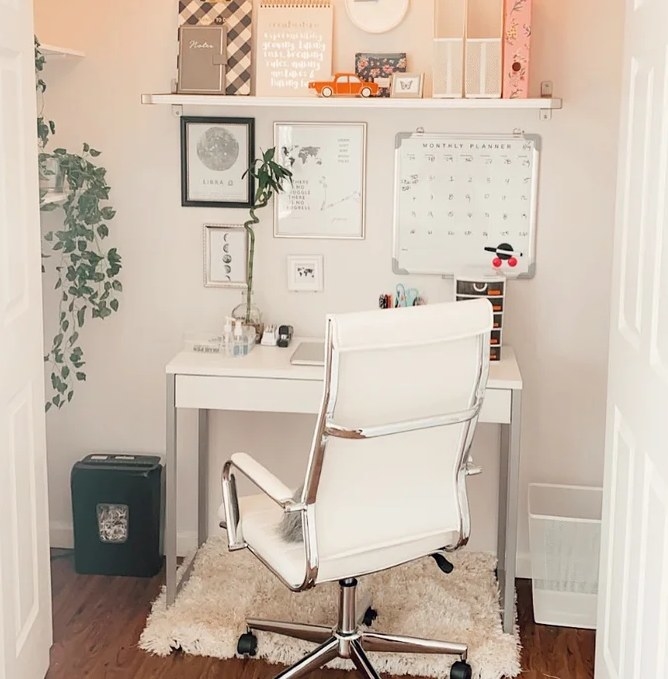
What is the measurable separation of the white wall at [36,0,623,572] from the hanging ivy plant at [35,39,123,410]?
0.06m

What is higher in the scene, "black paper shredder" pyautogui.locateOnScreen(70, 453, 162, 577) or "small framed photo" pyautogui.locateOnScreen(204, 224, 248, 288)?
"small framed photo" pyautogui.locateOnScreen(204, 224, 248, 288)

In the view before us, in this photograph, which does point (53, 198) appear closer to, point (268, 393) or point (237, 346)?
point (237, 346)

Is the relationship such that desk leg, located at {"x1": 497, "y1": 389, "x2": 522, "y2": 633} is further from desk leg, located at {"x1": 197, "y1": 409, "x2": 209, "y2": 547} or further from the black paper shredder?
the black paper shredder

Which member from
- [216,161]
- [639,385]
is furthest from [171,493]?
[639,385]

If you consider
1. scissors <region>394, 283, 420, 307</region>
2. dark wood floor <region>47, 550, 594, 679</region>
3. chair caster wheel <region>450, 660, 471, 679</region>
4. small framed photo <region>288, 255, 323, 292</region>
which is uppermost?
small framed photo <region>288, 255, 323, 292</region>

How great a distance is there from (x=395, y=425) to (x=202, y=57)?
1.57 m

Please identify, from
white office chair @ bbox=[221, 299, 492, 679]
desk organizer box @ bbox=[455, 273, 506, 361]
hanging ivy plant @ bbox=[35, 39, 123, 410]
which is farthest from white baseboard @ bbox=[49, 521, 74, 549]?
desk organizer box @ bbox=[455, 273, 506, 361]

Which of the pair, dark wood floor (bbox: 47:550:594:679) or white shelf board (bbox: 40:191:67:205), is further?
white shelf board (bbox: 40:191:67:205)

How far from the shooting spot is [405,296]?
350cm

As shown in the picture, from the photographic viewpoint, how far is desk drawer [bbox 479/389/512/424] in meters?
3.08

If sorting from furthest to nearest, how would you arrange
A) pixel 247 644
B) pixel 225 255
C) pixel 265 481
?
pixel 225 255, pixel 247 644, pixel 265 481

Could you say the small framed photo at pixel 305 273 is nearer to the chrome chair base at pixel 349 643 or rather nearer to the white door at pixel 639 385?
the chrome chair base at pixel 349 643

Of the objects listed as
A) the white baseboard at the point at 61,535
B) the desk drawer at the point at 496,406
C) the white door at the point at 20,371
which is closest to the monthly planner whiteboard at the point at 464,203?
the desk drawer at the point at 496,406

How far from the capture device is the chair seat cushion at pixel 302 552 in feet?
Answer: 8.34
